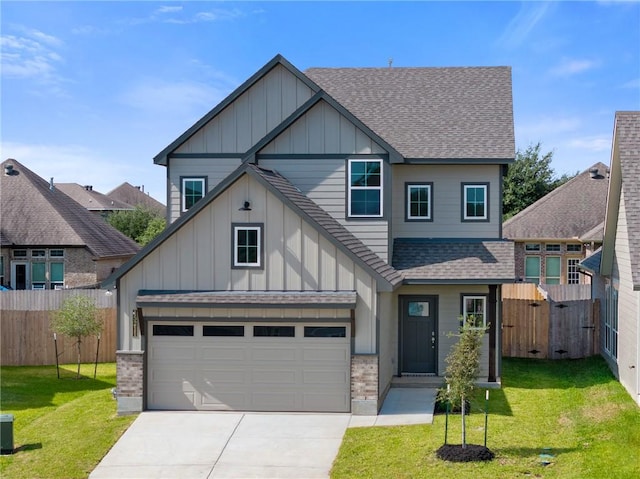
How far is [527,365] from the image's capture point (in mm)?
20719

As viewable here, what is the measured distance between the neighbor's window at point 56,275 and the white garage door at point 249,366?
16.4 m

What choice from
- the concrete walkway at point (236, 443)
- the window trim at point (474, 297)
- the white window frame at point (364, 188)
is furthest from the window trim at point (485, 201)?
the concrete walkway at point (236, 443)

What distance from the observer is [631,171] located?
15.8 metres

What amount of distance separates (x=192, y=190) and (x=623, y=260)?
35.4ft

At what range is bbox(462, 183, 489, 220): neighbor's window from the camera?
18906 millimetres

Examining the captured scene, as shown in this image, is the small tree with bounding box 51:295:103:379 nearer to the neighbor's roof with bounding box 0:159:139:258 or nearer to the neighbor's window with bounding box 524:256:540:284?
the neighbor's roof with bounding box 0:159:139:258

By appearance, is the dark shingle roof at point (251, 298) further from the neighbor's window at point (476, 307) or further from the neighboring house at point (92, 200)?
the neighboring house at point (92, 200)

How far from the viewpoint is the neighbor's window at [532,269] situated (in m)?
34.6

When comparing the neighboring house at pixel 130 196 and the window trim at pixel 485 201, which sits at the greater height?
the neighboring house at pixel 130 196

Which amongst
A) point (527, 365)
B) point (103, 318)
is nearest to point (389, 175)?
point (527, 365)

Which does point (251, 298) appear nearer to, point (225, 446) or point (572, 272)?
point (225, 446)

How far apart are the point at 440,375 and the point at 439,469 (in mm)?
7016

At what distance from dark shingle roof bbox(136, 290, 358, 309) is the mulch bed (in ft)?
12.3

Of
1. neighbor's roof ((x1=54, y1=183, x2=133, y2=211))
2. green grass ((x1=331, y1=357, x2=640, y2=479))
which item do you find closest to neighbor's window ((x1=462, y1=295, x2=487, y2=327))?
green grass ((x1=331, y1=357, x2=640, y2=479))
